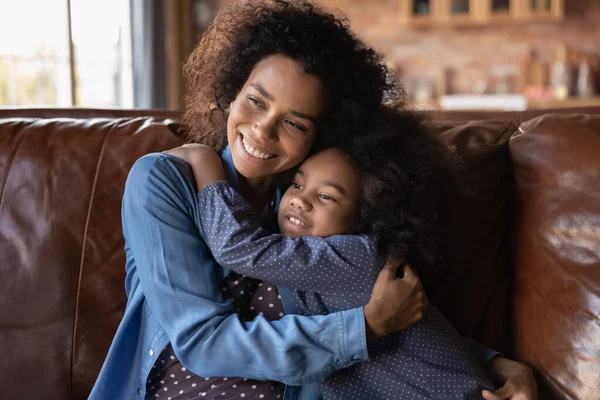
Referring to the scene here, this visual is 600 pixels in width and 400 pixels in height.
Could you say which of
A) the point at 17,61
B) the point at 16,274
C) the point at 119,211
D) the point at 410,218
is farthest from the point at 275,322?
the point at 17,61

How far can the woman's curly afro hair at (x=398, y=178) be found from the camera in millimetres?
1447

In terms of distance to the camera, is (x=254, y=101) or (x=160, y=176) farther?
(x=254, y=101)

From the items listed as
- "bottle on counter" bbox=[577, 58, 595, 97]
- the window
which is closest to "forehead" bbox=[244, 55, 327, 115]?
the window

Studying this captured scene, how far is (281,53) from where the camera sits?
1.51 meters

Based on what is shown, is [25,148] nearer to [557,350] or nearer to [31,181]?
[31,181]

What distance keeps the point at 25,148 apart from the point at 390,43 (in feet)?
15.0

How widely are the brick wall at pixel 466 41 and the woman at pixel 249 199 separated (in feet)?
13.8

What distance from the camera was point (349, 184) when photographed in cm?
148

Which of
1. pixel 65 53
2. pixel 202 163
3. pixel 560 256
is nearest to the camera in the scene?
pixel 202 163

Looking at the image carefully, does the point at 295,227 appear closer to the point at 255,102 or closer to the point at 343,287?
the point at 343,287

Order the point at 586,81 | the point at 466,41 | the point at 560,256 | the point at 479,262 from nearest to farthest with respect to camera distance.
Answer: the point at 560,256, the point at 479,262, the point at 586,81, the point at 466,41

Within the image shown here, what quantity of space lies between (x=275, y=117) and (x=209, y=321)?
44 centimetres

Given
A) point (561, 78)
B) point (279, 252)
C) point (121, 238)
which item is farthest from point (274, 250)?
point (561, 78)

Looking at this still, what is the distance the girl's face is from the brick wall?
14.3 ft
